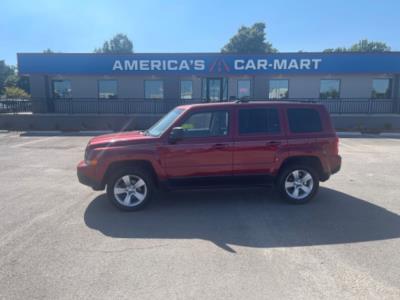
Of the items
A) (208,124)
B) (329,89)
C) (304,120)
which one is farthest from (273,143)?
(329,89)

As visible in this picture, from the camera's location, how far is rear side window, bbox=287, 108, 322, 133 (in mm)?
5688

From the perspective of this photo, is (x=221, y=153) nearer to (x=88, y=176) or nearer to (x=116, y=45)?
(x=88, y=176)

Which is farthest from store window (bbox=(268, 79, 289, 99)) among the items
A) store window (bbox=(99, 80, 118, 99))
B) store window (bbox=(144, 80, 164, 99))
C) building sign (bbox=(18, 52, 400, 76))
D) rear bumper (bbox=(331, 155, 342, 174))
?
rear bumper (bbox=(331, 155, 342, 174))

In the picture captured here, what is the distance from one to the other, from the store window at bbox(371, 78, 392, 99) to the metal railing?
617 mm

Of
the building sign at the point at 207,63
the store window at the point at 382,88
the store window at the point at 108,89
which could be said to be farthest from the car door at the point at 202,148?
the store window at the point at 382,88

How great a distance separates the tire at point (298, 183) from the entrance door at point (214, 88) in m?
15.1

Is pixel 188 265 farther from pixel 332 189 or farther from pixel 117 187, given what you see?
pixel 332 189

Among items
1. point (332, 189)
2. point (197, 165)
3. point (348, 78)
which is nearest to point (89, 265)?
point (197, 165)

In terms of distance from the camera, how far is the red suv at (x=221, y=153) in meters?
5.30

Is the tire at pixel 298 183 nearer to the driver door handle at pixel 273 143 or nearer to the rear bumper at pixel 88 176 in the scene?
the driver door handle at pixel 273 143

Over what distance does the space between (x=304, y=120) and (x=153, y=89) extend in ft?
52.9

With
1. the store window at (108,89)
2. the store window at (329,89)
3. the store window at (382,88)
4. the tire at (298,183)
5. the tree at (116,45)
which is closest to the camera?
the tire at (298,183)

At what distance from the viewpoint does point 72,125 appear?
60.9 ft

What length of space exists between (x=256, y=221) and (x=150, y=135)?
7.93ft
